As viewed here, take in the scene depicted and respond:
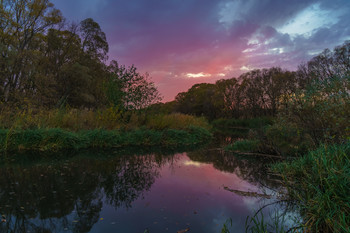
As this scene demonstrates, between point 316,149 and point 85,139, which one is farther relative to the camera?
point 85,139

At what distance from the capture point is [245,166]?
799 cm

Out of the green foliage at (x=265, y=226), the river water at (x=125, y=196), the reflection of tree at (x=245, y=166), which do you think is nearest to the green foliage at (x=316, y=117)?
the reflection of tree at (x=245, y=166)

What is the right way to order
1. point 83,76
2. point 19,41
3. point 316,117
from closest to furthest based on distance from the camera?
point 316,117
point 19,41
point 83,76

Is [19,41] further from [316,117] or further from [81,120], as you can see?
[316,117]

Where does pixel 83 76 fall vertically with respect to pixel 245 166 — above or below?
above

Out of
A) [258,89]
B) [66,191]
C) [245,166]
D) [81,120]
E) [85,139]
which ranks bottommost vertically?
[245,166]

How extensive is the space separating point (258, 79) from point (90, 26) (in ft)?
99.5

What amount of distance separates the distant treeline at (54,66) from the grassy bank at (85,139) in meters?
3.27

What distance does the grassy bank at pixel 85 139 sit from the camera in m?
9.59

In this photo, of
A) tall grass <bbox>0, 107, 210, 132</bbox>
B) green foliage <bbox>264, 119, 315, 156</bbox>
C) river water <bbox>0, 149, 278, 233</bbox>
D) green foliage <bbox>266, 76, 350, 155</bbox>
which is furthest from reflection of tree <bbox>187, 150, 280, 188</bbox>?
tall grass <bbox>0, 107, 210, 132</bbox>

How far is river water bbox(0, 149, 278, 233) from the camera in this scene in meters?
3.58

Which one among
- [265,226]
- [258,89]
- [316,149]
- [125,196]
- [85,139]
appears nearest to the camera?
[265,226]

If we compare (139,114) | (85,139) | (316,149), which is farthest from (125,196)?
(139,114)

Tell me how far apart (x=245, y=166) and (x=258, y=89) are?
35487 mm
